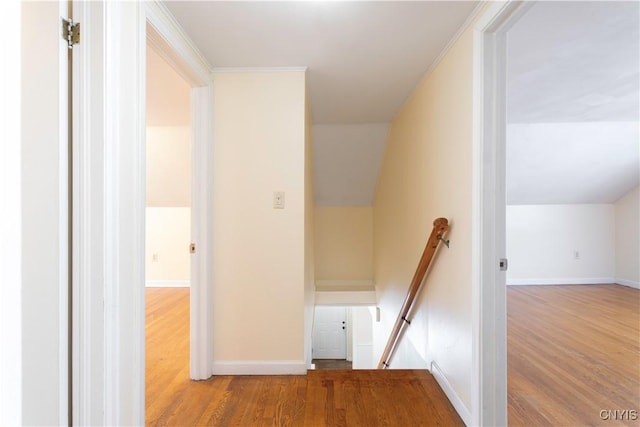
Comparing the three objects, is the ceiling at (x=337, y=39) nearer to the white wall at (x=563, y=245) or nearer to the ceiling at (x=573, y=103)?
the ceiling at (x=573, y=103)

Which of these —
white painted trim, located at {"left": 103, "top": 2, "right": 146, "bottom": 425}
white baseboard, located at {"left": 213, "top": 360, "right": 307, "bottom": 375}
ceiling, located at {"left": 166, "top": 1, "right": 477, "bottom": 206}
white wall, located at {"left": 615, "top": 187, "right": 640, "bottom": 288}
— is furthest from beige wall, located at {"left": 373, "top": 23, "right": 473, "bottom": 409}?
white wall, located at {"left": 615, "top": 187, "right": 640, "bottom": 288}

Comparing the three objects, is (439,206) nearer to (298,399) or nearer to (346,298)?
(298,399)

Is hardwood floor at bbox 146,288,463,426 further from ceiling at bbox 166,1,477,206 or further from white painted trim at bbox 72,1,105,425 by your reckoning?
ceiling at bbox 166,1,477,206

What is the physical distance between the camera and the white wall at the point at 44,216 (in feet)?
2.98

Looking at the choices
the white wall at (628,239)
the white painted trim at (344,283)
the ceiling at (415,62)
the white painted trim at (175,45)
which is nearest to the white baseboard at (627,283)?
the white wall at (628,239)

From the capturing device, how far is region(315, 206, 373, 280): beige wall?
4.85 meters

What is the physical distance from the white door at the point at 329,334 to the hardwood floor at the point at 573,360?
357 centimetres

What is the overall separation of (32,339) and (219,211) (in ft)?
4.16

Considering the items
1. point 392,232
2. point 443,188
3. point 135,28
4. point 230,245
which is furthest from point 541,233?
point 135,28

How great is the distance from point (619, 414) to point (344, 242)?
348 centimetres

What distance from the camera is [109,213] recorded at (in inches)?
43.4

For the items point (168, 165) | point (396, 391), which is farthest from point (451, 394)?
point (168, 165)

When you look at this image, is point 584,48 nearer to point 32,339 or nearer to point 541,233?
point 32,339
